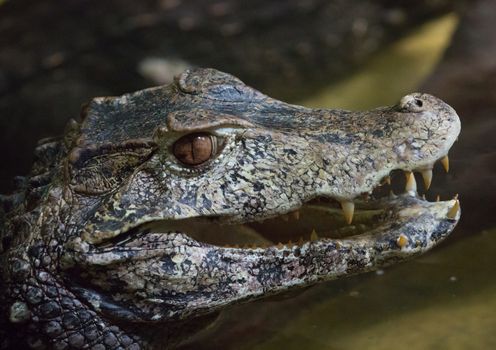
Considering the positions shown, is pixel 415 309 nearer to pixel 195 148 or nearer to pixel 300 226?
pixel 300 226

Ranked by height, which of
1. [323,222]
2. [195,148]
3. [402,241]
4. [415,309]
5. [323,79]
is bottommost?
[415,309]

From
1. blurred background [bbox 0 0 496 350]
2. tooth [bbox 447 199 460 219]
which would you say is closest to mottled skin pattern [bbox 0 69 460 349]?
tooth [bbox 447 199 460 219]

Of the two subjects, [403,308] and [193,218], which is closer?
[193,218]

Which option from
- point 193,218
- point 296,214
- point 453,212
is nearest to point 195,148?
point 193,218

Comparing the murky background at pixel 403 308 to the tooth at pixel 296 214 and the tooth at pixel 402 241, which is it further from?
the tooth at pixel 296 214

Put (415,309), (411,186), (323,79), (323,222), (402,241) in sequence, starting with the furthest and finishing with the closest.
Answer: (323,79), (415,309), (323,222), (411,186), (402,241)

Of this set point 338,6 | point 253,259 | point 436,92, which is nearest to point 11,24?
point 338,6

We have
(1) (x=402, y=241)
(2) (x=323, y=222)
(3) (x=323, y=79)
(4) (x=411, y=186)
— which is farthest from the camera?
(3) (x=323, y=79)
